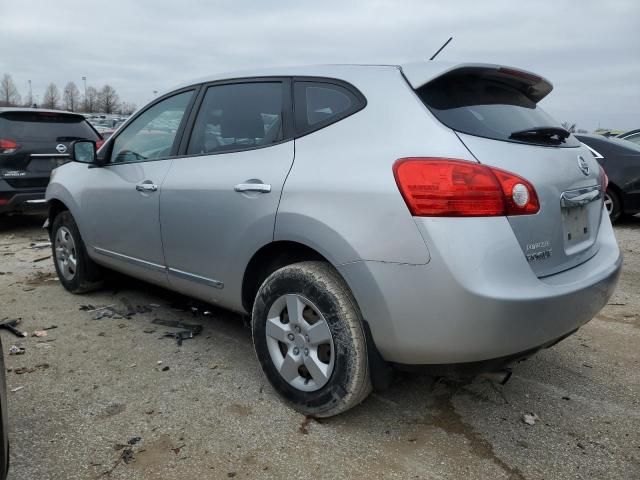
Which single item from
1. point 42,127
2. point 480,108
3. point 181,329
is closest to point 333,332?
point 480,108

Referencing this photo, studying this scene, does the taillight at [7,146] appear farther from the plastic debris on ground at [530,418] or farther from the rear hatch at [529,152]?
the plastic debris on ground at [530,418]

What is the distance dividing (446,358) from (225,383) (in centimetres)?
136

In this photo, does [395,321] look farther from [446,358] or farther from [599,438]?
[599,438]

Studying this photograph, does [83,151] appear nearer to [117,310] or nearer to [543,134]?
[117,310]

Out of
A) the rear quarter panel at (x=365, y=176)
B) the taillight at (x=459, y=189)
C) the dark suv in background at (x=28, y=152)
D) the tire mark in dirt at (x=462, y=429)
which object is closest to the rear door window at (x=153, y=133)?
the rear quarter panel at (x=365, y=176)

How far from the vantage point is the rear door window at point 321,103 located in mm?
2596

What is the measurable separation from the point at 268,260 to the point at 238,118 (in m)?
0.88

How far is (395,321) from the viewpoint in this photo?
2.26 m

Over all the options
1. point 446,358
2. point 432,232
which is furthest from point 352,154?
point 446,358

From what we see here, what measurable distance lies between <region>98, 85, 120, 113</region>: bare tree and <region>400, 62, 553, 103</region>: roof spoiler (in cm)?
10372

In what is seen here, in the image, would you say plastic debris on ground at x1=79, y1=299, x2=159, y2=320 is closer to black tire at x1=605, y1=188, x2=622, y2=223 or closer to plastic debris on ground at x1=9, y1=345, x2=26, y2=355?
plastic debris on ground at x1=9, y1=345, x2=26, y2=355

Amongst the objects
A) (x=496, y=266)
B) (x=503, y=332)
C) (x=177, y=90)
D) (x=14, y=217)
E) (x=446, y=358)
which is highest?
(x=177, y=90)

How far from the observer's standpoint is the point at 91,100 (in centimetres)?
10119

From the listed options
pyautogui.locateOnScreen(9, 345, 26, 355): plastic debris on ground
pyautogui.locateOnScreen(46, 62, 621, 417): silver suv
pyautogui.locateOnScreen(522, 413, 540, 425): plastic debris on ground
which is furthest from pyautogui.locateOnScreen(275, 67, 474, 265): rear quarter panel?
pyautogui.locateOnScreen(9, 345, 26, 355): plastic debris on ground
